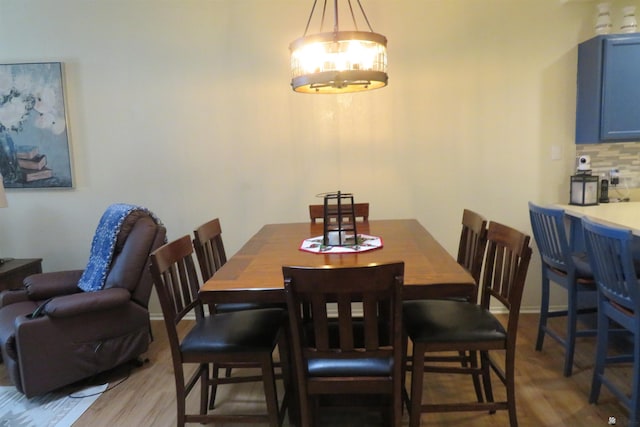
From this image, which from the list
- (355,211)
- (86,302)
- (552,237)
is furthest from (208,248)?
(552,237)

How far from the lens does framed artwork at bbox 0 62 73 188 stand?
3352 millimetres

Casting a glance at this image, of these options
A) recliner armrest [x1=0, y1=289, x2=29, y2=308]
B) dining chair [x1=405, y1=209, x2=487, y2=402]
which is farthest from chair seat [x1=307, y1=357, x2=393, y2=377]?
recliner armrest [x1=0, y1=289, x2=29, y2=308]

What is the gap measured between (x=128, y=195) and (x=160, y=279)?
1.94m

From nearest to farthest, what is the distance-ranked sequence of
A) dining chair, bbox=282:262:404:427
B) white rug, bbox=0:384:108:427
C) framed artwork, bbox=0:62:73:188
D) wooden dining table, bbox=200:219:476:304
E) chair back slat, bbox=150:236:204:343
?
dining chair, bbox=282:262:404:427 < wooden dining table, bbox=200:219:476:304 < chair back slat, bbox=150:236:204:343 < white rug, bbox=0:384:108:427 < framed artwork, bbox=0:62:73:188

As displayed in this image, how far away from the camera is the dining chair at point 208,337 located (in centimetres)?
186

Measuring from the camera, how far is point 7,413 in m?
2.35

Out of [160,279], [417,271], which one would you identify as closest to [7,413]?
[160,279]

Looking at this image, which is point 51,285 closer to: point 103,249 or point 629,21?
point 103,249

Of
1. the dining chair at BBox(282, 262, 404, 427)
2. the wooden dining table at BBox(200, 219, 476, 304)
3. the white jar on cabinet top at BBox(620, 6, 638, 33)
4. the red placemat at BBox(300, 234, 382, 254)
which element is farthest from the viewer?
the white jar on cabinet top at BBox(620, 6, 638, 33)

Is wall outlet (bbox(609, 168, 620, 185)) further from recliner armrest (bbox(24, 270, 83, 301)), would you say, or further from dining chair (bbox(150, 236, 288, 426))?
recliner armrest (bbox(24, 270, 83, 301))

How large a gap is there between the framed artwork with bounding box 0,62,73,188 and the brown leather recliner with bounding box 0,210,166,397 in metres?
0.96

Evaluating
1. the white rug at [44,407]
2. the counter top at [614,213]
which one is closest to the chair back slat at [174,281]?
the white rug at [44,407]

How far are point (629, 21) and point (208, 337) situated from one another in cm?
331

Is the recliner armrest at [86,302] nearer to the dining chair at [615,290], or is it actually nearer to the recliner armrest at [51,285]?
the recliner armrest at [51,285]
